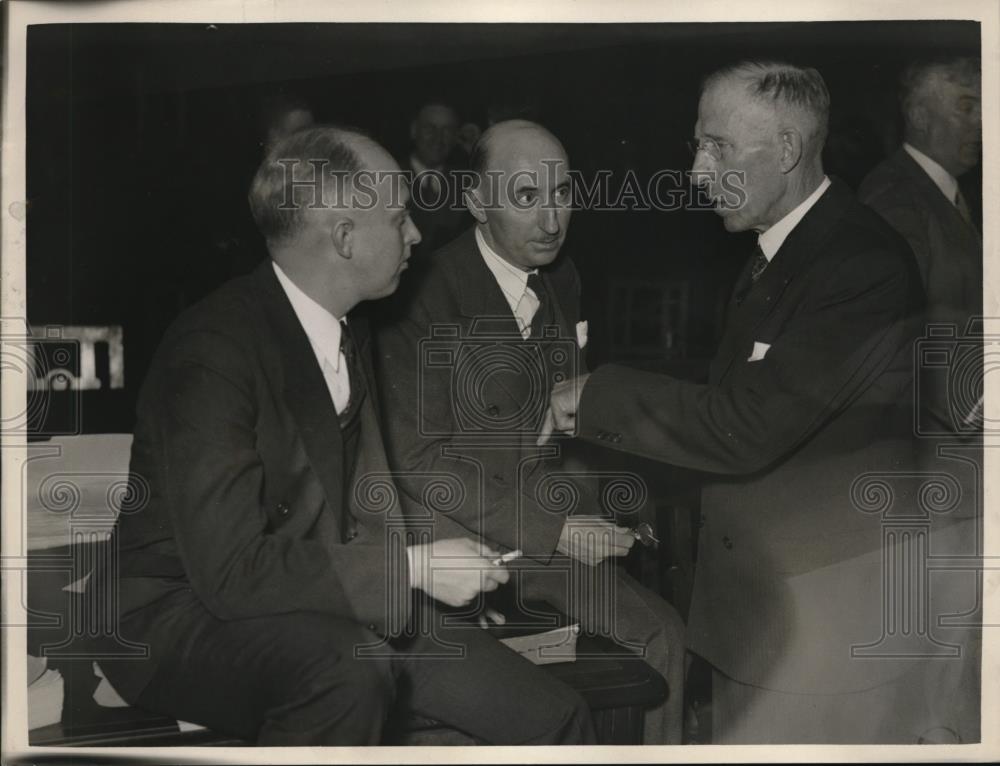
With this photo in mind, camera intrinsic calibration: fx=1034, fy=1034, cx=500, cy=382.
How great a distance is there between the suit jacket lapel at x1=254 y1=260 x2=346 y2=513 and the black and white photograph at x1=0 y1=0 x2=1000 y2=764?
0.01 metres

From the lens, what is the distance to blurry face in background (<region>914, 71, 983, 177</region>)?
2.41m

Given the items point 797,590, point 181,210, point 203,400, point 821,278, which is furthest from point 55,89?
point 797,590

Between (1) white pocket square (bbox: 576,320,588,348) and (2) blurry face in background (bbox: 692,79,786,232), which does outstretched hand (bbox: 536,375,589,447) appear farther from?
(2) blurry face in background (bbox: 692,79,786,232)

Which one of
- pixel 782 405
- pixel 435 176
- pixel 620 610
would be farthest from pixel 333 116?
pixel 620 610

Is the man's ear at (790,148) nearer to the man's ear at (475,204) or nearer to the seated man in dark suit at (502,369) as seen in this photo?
the seated man in dark suit at (502,369)

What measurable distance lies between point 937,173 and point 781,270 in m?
0.46

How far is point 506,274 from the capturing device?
2367mm

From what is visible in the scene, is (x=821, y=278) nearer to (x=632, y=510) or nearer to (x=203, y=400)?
(x=632, y=510)

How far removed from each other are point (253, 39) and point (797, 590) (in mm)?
1778

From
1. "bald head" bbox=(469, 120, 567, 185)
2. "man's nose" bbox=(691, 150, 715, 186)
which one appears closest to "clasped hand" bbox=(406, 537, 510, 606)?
"bald head" bbox=(469, 120, 567, 185)

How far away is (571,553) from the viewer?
7.80ft

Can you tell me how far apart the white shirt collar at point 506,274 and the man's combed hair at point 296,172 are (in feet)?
1.10

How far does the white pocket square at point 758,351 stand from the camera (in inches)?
91.4

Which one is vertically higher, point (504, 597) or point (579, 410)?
point (579, 410)
